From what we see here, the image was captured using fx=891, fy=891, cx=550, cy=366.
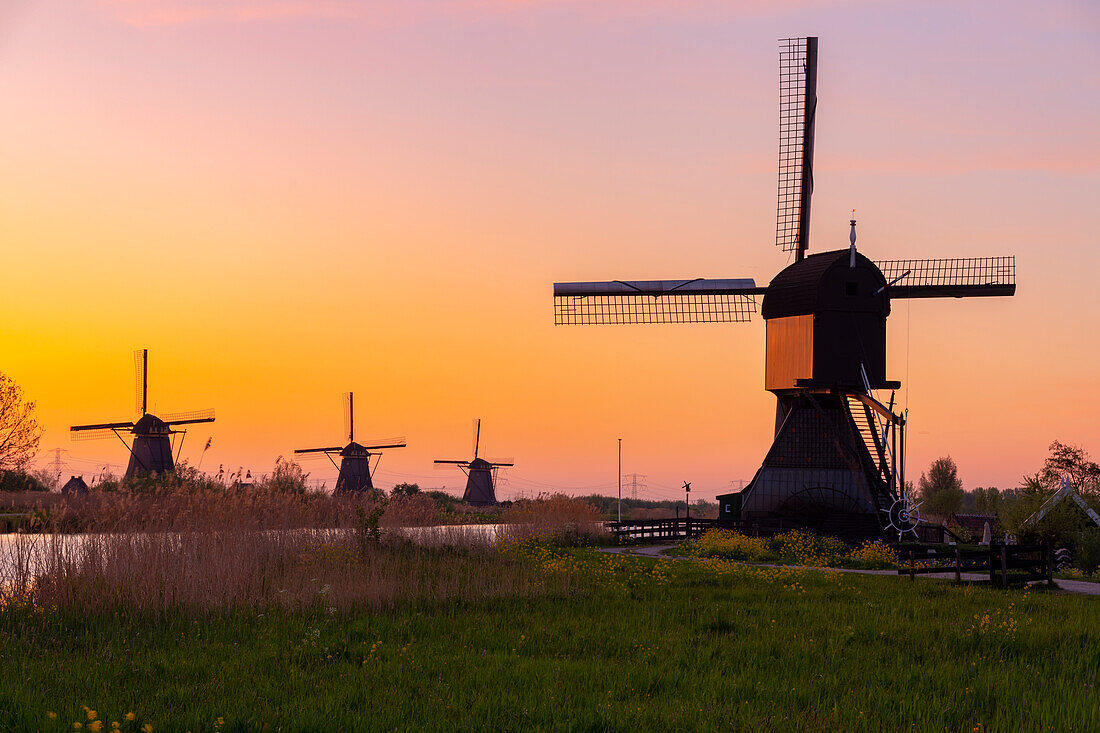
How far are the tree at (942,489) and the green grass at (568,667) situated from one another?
42.5 meters

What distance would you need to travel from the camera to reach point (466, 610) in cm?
1458

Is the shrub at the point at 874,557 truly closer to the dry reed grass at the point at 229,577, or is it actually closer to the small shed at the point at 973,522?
the dry reed grass at the point at 229,577

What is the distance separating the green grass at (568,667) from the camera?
8359 mm

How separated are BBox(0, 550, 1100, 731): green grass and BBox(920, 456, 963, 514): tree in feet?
140

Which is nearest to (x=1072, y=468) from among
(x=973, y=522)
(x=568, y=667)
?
(x=973, y=522)

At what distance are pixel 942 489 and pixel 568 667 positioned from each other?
2192 inches

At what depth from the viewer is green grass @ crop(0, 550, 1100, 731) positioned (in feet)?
27.4

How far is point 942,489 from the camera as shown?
59.3 m

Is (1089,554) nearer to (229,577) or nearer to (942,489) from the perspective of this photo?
(229,577)

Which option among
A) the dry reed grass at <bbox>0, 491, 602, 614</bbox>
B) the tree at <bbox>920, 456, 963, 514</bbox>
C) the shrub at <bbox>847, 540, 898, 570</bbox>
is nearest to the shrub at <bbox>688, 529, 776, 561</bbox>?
the shrub at <bbox>847, 540, 898, 570</bbox>

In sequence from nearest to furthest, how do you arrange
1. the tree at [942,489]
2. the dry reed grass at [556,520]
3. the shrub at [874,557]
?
the shrub at [874,557]
the dry reed grass at [556,520]
the tree at [942,489]

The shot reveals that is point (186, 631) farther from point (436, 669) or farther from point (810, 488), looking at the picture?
point (810, 488)

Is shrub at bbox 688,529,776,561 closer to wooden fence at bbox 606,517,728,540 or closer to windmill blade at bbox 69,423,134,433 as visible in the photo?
wooden fence at bbox 606,517,728,540

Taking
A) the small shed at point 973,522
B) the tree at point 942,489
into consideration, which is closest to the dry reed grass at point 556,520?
the small shed at point 973,522
